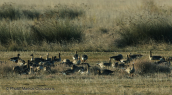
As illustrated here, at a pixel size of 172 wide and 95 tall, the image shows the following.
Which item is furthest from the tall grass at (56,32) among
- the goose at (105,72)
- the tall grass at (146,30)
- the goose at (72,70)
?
the goose at (105,72)

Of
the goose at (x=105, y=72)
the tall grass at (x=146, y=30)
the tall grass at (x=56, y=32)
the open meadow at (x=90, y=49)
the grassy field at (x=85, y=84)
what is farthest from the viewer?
the tall grass at (x=56, y=32)

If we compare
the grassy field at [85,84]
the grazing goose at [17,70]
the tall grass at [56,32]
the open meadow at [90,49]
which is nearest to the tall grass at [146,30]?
the open meadow at [90,49]

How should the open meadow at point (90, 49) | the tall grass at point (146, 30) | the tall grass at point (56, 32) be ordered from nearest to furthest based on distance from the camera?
1. the open meadow at point (90, 49)
2. the tall grass at point (146, 30)
3. the tall grass at point (56, 32)

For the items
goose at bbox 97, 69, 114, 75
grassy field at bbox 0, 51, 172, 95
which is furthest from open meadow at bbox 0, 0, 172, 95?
goose at bbox 97, 69, 114, 75

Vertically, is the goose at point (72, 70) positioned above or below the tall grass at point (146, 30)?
below

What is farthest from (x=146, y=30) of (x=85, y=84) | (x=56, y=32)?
(x=85, y=84)

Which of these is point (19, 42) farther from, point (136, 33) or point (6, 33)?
point (136, 33)

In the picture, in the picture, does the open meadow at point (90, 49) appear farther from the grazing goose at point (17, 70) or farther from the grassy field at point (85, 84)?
the grazing goose at point (17, 70)

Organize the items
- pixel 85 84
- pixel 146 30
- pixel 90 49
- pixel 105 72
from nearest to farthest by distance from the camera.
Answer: pixel 85 84 < pixel 105 72 < pixel 90 49 < pixel 146 30

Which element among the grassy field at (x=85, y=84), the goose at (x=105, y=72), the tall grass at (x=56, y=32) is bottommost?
the grassy field at (x=85, y=84)

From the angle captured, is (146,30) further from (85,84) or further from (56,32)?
(85,84)

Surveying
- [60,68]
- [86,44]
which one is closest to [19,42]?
[86,44]

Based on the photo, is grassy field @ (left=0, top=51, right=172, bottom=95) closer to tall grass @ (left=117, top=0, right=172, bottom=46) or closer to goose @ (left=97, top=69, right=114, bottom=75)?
goose @ (left=97, top=69, right=114, bottom=75)

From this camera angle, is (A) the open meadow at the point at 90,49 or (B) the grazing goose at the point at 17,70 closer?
(A) the open meadow at the point at 90,49
